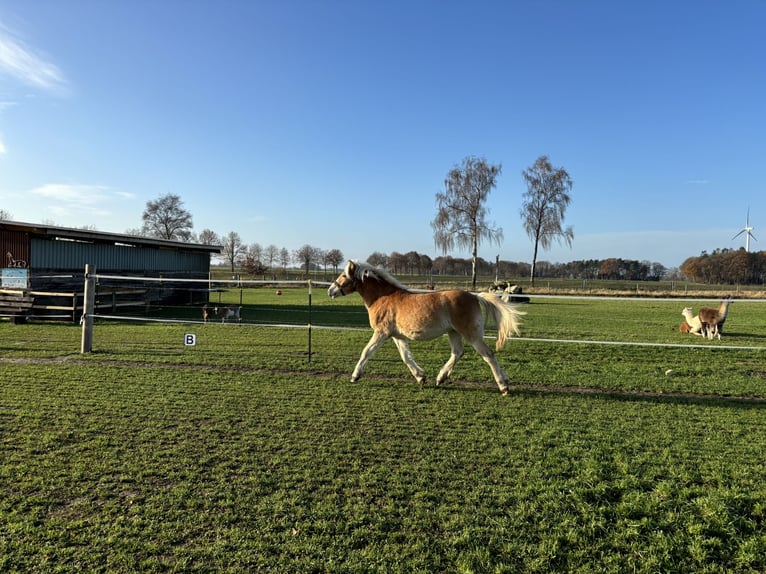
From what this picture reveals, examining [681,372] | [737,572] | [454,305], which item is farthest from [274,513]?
[681,372]

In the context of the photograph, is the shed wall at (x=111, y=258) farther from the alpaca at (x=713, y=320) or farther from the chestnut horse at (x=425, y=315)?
the alpaca at (x=713, y=320)

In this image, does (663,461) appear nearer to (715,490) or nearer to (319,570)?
(715,490)

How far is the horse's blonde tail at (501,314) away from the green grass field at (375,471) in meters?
0.90

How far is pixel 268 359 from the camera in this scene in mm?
8742

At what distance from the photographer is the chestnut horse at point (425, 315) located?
6355mm

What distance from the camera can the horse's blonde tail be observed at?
21.4 feet

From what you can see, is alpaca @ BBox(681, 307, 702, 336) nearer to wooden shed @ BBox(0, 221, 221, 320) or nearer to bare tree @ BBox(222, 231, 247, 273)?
wooden shed @ BBox(0, 221, 221, 320)

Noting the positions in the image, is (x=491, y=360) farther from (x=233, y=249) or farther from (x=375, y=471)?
(x=233, y=249)

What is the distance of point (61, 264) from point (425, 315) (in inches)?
689

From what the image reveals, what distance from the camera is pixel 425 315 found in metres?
6.38

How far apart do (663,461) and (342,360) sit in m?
5.79

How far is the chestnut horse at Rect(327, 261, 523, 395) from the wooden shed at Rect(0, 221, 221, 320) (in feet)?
26.4

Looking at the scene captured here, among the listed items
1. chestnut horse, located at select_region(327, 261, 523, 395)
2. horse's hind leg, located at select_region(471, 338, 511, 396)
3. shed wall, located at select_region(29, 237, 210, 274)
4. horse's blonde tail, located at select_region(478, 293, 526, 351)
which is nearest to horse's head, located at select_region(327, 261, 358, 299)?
chestnut horse, located at select_region(327, 261, 523, 395)

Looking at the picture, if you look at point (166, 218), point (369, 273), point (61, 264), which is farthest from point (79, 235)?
point (166, 218)
